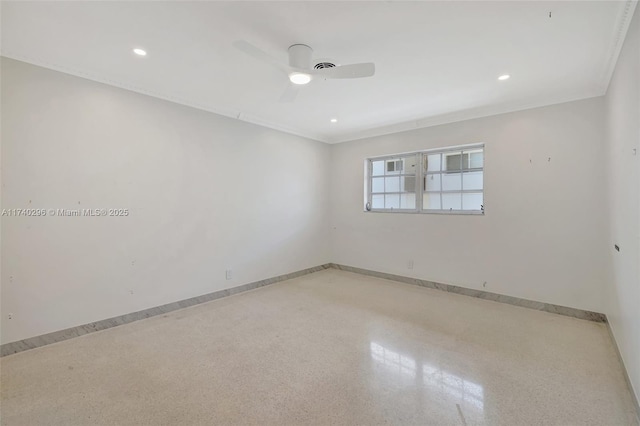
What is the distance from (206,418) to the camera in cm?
164

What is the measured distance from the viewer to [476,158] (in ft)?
12.8

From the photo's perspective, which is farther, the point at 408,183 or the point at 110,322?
the point at 408,183

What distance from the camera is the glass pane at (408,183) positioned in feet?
14.8

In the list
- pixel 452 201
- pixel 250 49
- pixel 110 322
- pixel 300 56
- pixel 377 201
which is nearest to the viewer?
pixel 250 49

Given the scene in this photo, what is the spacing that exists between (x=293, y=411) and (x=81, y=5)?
9.50 ft

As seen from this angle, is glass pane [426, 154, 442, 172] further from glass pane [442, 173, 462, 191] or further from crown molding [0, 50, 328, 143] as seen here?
crown molding [0, 50, 328, 143]

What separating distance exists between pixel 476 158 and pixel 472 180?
0.31 meters

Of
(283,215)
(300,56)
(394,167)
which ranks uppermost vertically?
(300,56)

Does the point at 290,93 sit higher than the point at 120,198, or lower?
higher

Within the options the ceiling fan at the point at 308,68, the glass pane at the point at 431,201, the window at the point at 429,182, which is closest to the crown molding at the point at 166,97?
the window at the point at 429,182

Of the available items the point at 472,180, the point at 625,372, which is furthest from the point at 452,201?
the point at 625,372

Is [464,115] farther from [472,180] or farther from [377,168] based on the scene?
[377,168]

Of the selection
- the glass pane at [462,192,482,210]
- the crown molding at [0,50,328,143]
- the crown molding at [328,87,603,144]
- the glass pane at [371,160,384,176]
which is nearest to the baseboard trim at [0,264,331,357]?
the crown molding at [0,50,328,143]

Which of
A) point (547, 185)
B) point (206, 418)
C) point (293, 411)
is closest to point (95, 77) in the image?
point (206, 418)
